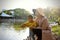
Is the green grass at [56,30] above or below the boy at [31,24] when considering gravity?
below

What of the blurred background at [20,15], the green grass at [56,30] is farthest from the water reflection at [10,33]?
the green grass at [56,30]

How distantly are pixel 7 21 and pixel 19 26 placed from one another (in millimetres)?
185

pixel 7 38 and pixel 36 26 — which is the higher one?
pixel 36 26

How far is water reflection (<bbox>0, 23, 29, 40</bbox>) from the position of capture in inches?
66.7

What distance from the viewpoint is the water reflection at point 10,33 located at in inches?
66.7

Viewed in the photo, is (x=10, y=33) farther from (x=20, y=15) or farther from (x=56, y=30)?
(x=56, y=30)

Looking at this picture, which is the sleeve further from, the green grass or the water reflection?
the water reflection

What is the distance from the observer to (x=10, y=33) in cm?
171

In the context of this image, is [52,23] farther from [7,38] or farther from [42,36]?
[7,38]

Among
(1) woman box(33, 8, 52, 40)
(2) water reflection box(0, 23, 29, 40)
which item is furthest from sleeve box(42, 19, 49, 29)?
(2) water reflection box(0, 23, 29, 40)

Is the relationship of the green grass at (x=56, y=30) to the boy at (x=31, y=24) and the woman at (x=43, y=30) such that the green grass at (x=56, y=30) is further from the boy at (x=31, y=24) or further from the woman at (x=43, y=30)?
the boy at (x=31, y=24)

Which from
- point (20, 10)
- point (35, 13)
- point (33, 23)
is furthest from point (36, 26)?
point (20, 10)

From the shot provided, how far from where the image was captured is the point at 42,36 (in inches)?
65.7

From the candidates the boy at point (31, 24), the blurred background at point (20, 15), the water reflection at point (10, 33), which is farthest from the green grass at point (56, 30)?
the water reflection at point (10, 33)
